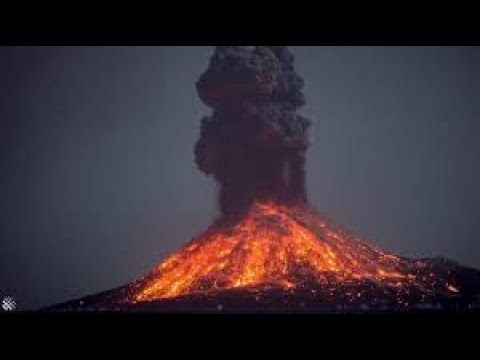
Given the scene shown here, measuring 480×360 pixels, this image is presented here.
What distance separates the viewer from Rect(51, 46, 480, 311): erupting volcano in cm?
6294

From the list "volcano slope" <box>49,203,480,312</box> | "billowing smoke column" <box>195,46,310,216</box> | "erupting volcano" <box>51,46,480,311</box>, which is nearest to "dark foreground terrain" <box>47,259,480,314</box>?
"volcano slope" <box>49,203,480,312</box>

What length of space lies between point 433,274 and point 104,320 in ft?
161

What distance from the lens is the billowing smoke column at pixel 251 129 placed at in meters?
69.8

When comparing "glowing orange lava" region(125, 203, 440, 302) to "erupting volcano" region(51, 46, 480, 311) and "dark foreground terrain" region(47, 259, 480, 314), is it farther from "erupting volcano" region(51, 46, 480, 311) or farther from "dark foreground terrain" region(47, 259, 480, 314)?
"dark foreground terrain" region(47, 259, 480, 314)

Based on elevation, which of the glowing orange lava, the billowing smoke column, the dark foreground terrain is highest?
the billowing smoke column

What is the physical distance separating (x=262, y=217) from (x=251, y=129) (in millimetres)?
8851

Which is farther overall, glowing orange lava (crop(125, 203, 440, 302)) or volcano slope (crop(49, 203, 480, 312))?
glowing orange lava (crop(125, 203, 440, 302))

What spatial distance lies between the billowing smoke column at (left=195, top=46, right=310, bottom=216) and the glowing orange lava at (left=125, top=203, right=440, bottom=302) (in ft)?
7.54

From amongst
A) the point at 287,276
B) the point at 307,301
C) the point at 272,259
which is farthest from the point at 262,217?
the point at 307,301

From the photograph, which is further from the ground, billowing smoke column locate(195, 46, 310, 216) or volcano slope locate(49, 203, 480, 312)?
billowing smoke column locate(195, 46, 310, 216)

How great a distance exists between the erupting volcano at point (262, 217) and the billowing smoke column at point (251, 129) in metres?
0.10

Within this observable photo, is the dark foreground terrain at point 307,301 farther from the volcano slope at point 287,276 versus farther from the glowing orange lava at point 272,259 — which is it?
the glowing orange lava at point 272,259

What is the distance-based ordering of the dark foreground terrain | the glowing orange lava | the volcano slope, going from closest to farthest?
the dark foreground terrain < the volcano slope < the glowing orange lava
